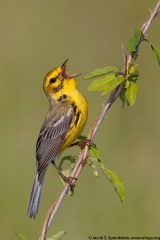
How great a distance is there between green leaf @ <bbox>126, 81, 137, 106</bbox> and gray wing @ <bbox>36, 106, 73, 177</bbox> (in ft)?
6.57

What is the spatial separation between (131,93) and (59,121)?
7.68 ft

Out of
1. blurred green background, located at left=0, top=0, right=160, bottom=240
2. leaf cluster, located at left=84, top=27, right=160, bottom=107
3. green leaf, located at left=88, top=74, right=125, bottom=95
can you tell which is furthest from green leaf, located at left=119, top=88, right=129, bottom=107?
blurred green background, located at left=0, top=0, right=160, bottom=240

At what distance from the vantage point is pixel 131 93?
4.41m

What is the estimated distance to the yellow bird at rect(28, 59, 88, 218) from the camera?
20.7 feet

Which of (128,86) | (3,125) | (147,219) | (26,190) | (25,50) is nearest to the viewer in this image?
(128,86)

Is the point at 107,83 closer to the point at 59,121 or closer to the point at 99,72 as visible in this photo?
the point at 99,72

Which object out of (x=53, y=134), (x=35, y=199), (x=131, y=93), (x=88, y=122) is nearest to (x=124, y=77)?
(x=131, y=93)

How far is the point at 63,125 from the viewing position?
6617 mm

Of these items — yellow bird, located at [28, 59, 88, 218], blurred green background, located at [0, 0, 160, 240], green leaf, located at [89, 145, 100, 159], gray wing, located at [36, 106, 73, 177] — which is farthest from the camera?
blurred green background, located at [0, 0, 160, 240]

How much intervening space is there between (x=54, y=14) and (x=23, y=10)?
57cm

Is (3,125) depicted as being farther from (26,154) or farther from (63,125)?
(63,125)

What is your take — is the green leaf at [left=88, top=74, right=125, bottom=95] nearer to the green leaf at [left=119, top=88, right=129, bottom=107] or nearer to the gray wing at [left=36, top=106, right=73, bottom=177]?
the green leaf at [left=119, top=88, right=129, bottom=107]

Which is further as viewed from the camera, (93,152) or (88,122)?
(88,122)

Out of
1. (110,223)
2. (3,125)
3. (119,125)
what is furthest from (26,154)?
(110,223)
